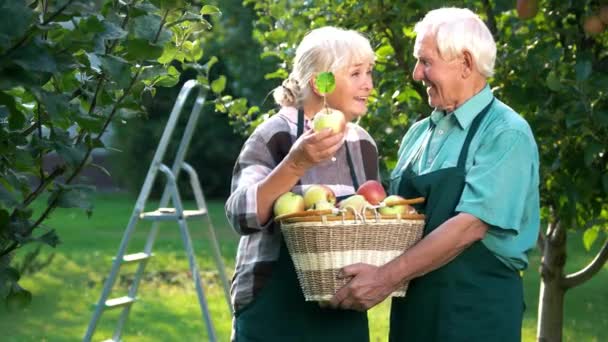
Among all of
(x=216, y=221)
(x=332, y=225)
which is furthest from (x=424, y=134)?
(x=216, y=221)

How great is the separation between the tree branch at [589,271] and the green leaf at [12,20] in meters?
4.21

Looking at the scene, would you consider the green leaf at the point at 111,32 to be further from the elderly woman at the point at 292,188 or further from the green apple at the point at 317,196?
the elderly woman at the point at 292,188

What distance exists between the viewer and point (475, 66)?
111 inches

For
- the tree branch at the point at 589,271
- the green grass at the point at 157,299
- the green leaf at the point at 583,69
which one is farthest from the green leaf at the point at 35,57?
the green grass at the point at 157,299

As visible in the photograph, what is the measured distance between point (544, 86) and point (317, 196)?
1906mm

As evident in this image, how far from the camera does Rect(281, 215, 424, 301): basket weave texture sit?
103 inches

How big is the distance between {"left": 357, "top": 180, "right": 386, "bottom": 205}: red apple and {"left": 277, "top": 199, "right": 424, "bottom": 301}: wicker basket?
0.27 feet

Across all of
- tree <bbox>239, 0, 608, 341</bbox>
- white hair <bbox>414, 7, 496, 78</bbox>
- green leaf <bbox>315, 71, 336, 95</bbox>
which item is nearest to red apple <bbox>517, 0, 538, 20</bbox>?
tree <bbox>239, 0, 608, 341</bbox>

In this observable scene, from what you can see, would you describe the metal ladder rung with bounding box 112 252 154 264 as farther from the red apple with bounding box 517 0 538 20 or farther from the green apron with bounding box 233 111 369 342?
the green apron with bounding box 233 111 369 342

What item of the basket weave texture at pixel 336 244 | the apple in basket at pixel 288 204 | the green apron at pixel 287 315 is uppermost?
the apple in basket at pixel 288 204

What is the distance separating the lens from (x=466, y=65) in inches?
111

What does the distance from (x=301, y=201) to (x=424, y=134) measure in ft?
1.41

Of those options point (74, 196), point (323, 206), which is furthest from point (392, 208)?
point (74, 196)

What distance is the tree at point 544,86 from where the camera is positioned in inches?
166
